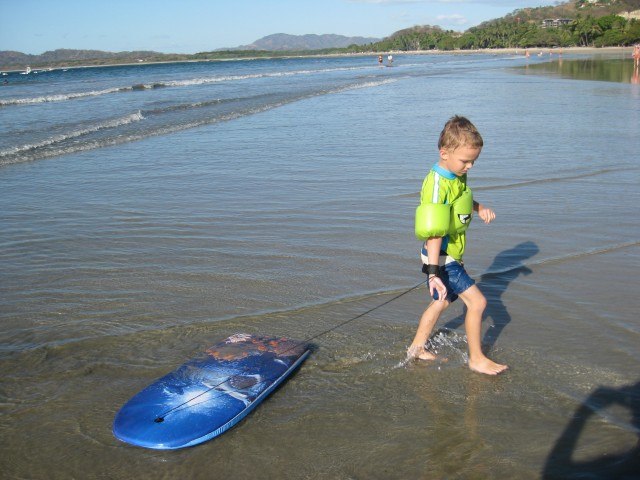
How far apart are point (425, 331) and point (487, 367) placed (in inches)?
17.7

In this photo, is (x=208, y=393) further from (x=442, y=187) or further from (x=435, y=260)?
(x=442, y=187)

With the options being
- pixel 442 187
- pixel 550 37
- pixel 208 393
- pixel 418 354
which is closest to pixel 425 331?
pixel 418 354

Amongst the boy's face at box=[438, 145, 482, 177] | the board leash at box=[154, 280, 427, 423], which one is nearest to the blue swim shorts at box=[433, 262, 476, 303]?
the boy's face at box=[438, 145, 482, 177]

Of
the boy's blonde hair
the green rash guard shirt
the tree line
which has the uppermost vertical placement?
the tree line

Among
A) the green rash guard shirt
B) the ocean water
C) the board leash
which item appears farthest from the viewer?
the green rash guard shirt

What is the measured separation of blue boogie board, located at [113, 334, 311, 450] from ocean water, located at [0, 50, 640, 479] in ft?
0.27

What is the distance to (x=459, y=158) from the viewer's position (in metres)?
3.61

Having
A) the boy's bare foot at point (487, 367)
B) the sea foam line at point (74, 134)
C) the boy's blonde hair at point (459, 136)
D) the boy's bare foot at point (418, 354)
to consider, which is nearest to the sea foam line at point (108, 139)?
the sea foam line at point (74, 134)

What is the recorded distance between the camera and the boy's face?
3580 millimetres

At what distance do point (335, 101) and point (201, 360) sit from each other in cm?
2053

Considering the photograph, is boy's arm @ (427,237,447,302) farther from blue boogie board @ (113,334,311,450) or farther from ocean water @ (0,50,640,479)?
blue boogie board @ (113,334,311,450)

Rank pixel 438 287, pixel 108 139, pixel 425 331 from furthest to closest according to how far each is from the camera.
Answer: pixel 108 139
pixel 425 331
pixel 438 287

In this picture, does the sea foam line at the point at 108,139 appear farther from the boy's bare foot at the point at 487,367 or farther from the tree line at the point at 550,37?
the tree line at the point at 550,37

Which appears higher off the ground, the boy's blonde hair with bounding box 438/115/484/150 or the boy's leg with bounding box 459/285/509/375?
the boy's blonde hair with bounding box 438/115/484/150
